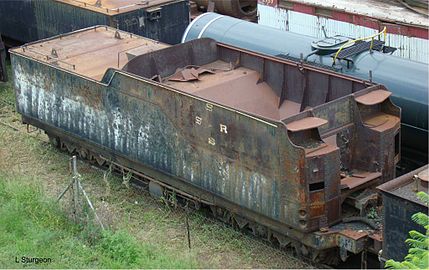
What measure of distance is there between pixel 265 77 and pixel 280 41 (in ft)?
5.91

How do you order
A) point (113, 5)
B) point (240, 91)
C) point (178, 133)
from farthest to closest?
1. point (113, 5)
2. point (240, 91)
3. point (178, 133)

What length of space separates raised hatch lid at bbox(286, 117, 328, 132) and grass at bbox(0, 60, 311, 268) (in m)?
1.96

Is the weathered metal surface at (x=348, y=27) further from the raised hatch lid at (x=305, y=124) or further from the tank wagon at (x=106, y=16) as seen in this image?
the raised hatch lid at (x=305, y=124)

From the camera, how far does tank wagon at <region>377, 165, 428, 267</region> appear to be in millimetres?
10305

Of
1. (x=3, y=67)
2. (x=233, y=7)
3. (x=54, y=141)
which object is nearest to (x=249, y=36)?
(x=54, y=141)

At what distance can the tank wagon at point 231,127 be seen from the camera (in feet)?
38.6

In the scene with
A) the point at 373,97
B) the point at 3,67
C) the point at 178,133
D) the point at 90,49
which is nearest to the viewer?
the point at 373,97

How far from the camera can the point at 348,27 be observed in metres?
19.0

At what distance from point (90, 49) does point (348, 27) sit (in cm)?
577

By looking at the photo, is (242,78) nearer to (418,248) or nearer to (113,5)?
(113,5)

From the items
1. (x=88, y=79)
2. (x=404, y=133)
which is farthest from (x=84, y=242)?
(x=404, y=133)

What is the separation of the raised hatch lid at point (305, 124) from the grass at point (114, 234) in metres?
1.96

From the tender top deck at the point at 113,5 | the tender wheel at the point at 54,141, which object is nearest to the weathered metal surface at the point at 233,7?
the tender top deck at the point at 113,5

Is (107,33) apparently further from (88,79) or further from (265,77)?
(265,77)
